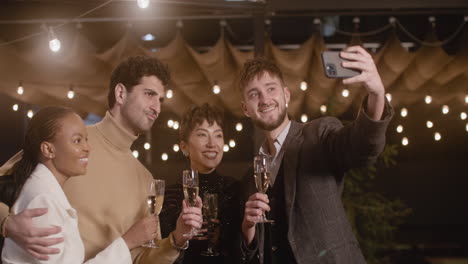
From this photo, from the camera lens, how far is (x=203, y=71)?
4.87 metres

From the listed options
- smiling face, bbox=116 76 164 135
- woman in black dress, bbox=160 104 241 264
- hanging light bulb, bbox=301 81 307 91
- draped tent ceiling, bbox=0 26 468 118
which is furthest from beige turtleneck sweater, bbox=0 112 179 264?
hanging light bulb, bbox=301 81 307 91

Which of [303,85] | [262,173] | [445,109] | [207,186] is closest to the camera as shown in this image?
[262,173]

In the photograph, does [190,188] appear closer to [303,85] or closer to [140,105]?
[140,105]

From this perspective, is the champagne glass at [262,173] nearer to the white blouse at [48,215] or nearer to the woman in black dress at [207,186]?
the woman in black dress at [207,186]

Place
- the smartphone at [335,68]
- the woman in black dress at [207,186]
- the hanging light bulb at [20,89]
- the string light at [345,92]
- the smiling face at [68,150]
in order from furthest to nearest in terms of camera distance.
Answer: the string light at [345,92], the hanging light bulb at [20,89], the woman in black dress at [207,186], the smiling face at [68,150], the smartphone at [335,68]

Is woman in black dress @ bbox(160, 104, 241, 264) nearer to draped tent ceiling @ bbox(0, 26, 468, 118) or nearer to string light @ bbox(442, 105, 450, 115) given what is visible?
draped tent ceiling @ bbox(0, 26, 468, 118)

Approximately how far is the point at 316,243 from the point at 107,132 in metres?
1.05

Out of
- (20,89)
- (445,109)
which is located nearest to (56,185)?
(20,89)

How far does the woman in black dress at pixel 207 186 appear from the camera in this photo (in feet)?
8.62

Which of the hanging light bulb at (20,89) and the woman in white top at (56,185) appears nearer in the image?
the woman in white top at (56,185)

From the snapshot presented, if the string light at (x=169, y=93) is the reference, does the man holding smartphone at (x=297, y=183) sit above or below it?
below

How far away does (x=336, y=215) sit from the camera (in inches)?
88.6

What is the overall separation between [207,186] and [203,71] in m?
2.27

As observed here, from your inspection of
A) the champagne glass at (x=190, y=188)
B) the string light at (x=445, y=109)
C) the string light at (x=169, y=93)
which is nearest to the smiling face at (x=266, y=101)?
the champagne glass at (x=190, y=188)
